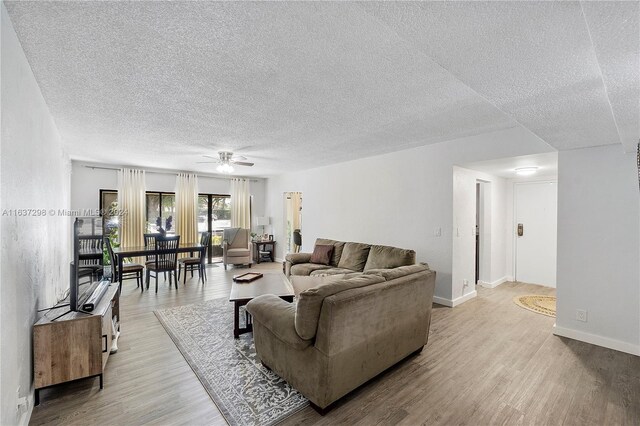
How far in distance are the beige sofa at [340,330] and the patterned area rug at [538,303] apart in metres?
2.64

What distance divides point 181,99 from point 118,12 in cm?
125

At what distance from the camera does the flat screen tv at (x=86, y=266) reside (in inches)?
91.0

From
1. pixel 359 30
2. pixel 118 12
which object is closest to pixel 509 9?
pixel 359 30

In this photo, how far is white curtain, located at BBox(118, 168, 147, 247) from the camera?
6582mm

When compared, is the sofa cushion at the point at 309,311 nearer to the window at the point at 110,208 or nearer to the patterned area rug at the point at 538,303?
the patterned area rug at the point at 538,303

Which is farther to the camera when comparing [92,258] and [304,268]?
[304,268]

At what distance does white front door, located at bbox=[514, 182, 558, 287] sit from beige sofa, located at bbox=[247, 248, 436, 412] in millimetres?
4203

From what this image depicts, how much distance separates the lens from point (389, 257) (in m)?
4.42

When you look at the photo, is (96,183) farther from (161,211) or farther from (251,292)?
(251,292)

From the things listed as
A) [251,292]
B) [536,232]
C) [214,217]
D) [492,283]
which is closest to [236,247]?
[214,217]

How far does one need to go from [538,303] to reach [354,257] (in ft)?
9.70

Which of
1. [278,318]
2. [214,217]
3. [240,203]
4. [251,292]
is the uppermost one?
[240,203]

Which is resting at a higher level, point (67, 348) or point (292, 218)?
point (292, 218)

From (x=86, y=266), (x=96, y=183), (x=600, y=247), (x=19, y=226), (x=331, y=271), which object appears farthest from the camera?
(x=96, y=183)
